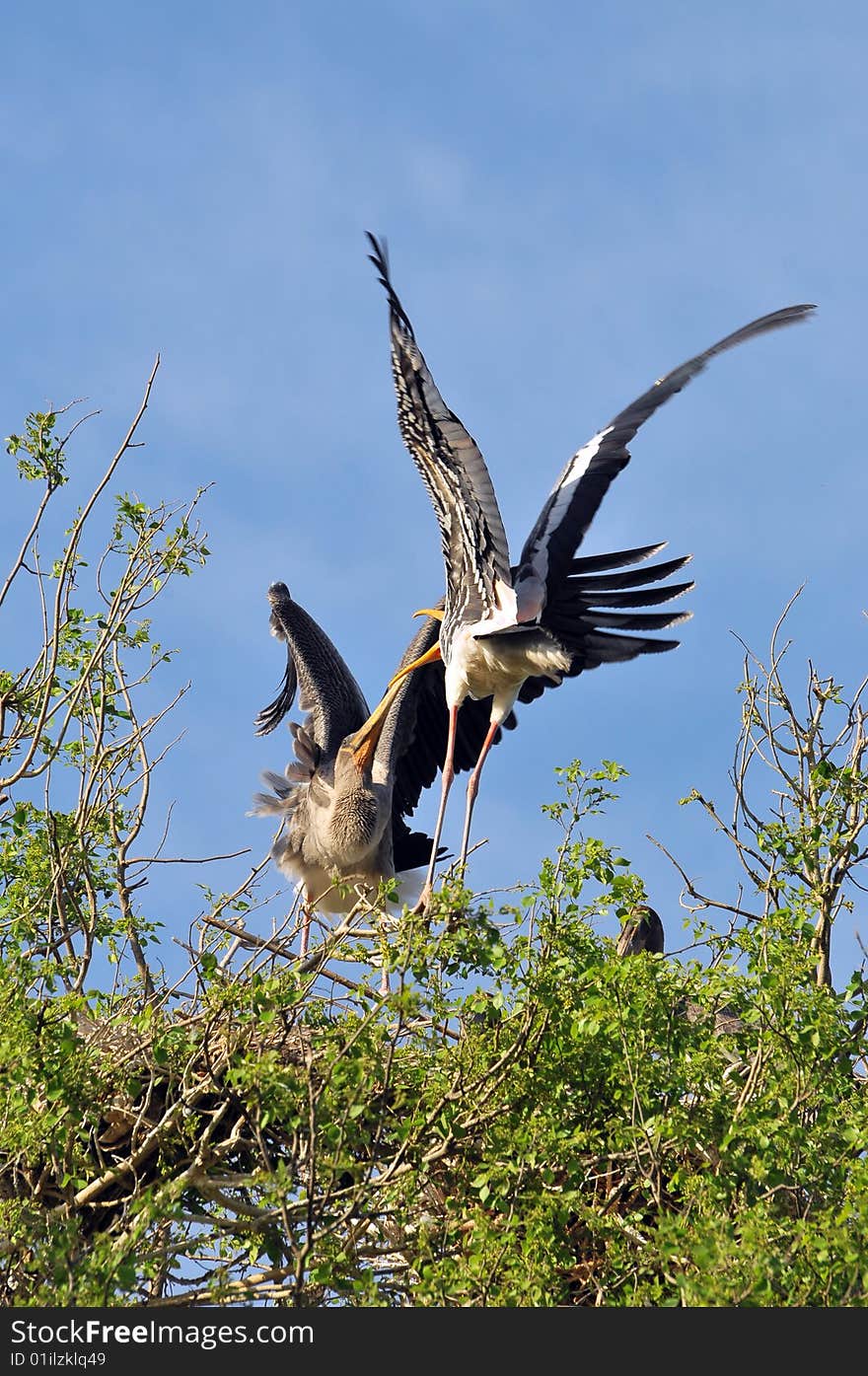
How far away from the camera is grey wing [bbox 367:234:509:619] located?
6516mm

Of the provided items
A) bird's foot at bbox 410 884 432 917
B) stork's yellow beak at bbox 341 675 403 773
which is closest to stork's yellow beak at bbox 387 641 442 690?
stork's yellow beak at bbox 341 675 403 773

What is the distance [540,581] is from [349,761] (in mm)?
1855

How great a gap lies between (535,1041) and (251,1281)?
4.09 ft

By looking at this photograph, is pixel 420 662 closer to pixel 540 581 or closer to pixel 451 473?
pixel 540 581

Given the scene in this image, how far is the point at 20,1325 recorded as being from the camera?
13.9ft

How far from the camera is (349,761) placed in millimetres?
8789

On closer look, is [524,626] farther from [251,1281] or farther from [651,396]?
[251,1281]

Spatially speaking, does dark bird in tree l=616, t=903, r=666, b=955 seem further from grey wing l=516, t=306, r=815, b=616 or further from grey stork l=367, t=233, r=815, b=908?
grey wing l=516, t=306, r=815, b=616

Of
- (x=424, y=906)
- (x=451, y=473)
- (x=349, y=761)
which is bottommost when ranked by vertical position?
(x=424, y=906)

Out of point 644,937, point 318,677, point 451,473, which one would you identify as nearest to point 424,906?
point 451,473

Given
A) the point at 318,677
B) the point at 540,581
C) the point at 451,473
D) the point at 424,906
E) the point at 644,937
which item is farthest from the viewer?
the point at 318,677

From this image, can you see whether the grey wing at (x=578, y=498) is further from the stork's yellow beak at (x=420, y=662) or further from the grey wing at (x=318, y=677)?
the grey wing at (x=318, y=677)

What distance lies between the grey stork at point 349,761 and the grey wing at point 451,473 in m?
1.55

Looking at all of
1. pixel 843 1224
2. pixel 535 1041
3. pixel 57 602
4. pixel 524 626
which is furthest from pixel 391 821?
pixel 843 1224
